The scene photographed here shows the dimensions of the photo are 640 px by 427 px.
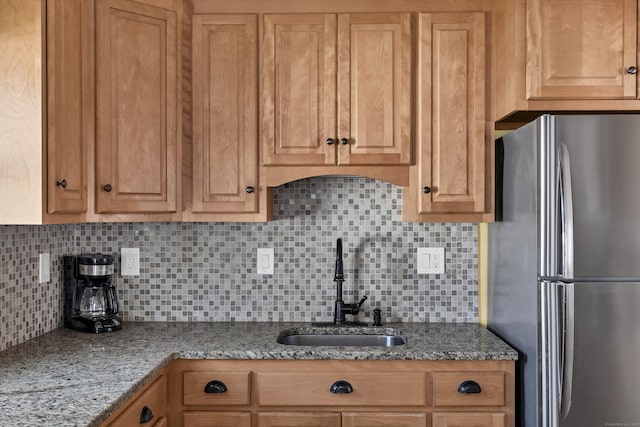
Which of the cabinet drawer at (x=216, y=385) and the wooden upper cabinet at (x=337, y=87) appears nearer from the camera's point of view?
the cabinet drawer at (x=216, y=385)

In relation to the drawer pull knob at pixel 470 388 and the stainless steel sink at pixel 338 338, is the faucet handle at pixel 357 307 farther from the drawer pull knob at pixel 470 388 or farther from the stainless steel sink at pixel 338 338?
the drawer pull knob at pixel 470 388

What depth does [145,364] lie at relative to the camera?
2016 millimetres

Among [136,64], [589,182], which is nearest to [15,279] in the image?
[136,64]

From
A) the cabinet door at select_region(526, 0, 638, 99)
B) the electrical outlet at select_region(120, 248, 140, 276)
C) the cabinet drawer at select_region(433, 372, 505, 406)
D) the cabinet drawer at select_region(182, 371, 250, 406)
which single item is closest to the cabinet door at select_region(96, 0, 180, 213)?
the electrical outlet at select_region(120, 248, 140, 276)

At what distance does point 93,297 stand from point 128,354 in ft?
1.82

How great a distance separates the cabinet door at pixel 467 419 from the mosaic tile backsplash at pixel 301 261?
621 mm

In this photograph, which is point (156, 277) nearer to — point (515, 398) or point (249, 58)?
point (249, 58)

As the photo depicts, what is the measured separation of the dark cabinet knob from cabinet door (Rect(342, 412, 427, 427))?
69cm

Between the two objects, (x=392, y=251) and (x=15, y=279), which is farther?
(x=392, y=251)

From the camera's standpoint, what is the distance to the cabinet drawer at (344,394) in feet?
7.30

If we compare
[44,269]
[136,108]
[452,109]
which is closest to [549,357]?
[452,109]

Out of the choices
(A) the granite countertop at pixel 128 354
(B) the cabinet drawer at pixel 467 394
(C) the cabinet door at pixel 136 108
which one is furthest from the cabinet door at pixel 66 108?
Answer: (B) the cabinet drawer at pixel 467 394

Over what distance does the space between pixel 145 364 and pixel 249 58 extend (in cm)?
125

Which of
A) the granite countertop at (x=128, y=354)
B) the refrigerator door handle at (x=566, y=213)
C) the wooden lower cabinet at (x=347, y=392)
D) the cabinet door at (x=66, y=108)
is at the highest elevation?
the cabinet door at (x=66, y=108)
